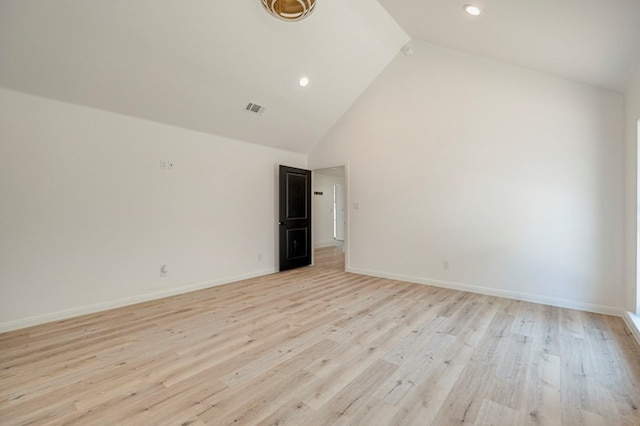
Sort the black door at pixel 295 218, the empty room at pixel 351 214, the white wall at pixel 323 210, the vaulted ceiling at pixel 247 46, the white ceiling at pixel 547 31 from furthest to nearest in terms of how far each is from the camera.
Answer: the white wall at pixel 323 210, the black door at pixel 295 218, the vaulted ceiling at pixel 247 46, the white ceiling at pixel 547 31, the empty room at pixel 351 214

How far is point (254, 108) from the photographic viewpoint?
14.0 ft

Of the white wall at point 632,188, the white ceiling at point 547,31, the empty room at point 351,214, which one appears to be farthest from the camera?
the white wall at point 632,188

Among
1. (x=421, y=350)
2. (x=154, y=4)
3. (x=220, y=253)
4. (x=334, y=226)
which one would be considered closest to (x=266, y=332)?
(x=421, y=350)

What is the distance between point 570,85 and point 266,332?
4.41 meters

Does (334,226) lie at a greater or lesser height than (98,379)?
greater

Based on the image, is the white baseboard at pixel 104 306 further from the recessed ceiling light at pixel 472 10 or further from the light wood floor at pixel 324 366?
the recessed ceiling light at pixel 472 10

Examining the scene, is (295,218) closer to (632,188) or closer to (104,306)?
(104,306)

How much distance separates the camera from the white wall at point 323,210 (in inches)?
333

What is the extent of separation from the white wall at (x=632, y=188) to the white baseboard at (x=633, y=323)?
7 centimetres

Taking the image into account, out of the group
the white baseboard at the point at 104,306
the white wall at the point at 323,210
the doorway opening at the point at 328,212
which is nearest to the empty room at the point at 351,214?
the white baseboard at the point at 104,306

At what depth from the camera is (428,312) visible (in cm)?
324

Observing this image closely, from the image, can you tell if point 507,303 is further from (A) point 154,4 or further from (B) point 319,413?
(A) point 154,4

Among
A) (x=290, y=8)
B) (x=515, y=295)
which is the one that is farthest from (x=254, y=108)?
(x=515, y=295)

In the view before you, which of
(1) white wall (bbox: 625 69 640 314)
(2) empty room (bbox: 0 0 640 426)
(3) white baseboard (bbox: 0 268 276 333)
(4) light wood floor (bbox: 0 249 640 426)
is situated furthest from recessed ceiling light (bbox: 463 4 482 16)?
(3) white baseboard (bbox: 0 268 276 333)
